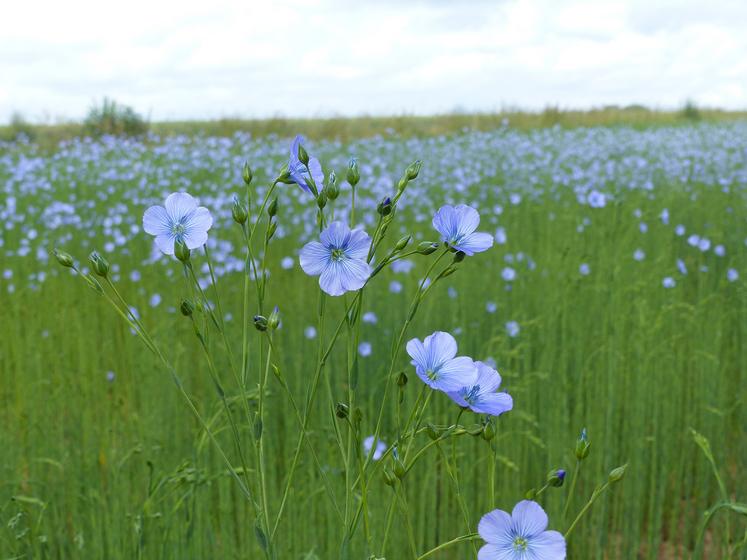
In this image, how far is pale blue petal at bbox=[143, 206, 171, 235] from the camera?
98cm

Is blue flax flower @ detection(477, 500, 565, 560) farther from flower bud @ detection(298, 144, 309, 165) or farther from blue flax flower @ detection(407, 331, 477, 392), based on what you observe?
flower bud @ detection(298, 144, 309, 165)

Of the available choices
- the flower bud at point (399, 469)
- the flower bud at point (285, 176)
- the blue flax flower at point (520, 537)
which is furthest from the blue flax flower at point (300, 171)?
the blue flax flower at point (520, 537)

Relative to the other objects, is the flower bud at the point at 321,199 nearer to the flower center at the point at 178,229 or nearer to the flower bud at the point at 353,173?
the flower bud at the point at 353,173

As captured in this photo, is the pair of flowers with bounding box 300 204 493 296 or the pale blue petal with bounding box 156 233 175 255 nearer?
the pair of flowers with bounding box 300 204 493 296

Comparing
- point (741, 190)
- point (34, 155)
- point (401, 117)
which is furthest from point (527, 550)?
point (401, 117)

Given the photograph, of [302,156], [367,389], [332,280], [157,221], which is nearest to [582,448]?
[332,280]

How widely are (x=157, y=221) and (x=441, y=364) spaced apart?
393 millimetres

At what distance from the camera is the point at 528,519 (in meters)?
0.84

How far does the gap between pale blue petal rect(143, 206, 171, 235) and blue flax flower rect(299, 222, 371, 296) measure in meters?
0.22

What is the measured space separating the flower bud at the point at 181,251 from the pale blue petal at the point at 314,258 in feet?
0.49

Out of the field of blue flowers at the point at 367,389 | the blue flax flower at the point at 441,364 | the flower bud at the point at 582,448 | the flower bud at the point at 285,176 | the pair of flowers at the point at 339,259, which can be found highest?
the flower bud at the point at 285,176

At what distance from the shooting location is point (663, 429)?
2.49 m

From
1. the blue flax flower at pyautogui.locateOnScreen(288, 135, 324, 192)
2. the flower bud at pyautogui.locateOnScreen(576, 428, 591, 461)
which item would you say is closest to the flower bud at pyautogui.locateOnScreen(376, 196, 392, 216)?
the blue flax flower at pyautogui.locateOnScreen(288, 135, 324, 192)

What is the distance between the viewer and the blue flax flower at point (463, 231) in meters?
0.95
